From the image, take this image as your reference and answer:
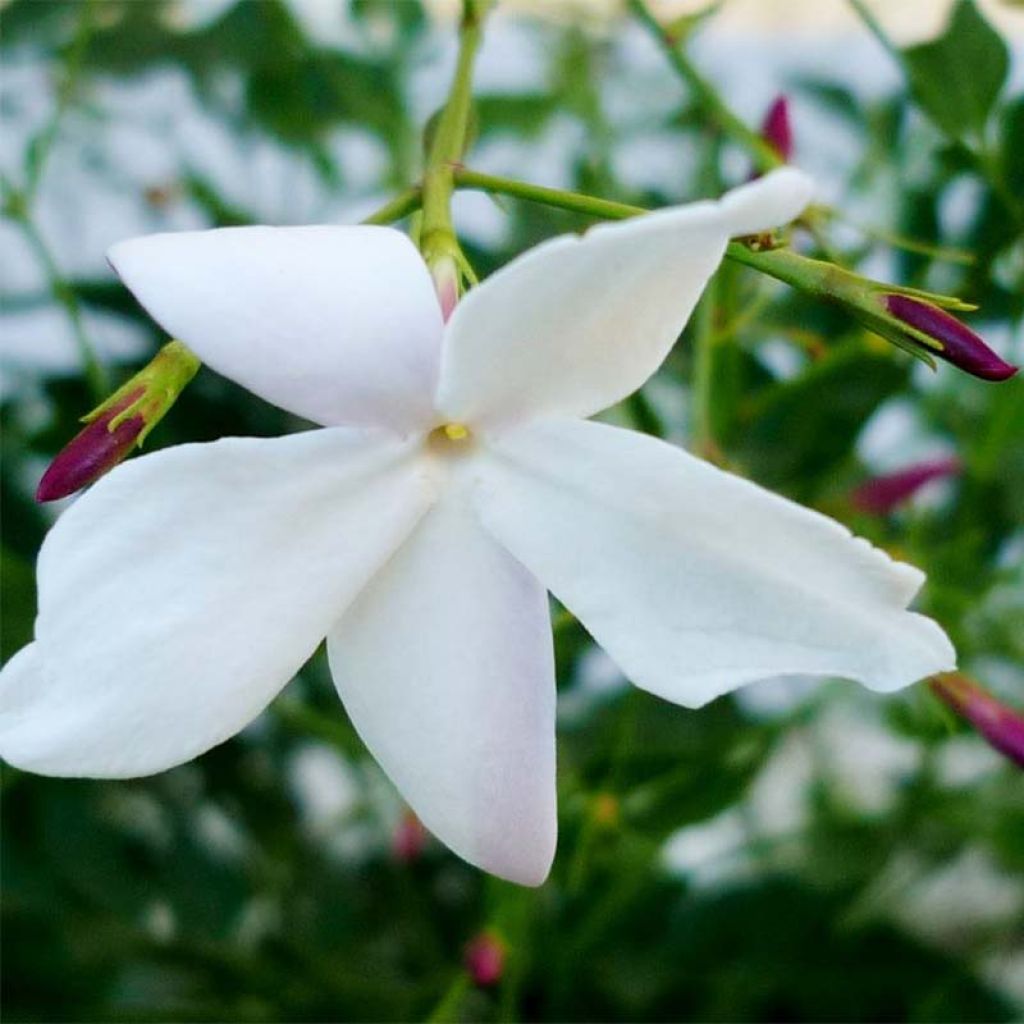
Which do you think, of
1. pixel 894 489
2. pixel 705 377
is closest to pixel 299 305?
pixel 705 377

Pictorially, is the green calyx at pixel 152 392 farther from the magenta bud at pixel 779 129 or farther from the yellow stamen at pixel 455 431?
the magenta bud at pixel 779 129

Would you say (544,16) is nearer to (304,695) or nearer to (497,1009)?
(304,695)

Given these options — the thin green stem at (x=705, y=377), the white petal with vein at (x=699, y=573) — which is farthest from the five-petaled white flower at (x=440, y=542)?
the thin green stem at (x=705, y=377)

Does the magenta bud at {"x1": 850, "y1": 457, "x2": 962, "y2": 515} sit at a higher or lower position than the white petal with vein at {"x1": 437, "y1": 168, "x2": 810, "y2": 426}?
lower

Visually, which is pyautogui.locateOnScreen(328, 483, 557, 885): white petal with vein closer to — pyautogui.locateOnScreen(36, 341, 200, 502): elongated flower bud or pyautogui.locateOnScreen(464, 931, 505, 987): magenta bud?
pyautogui.locateOnScreen(36, 341, 200, 502): elongated flower bud

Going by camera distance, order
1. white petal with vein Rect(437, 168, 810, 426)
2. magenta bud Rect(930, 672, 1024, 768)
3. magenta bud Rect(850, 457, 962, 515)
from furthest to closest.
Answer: magenta bud Rect(850, 457, 962, 515), magenta bud Rect(930, 672, 1024, 768), white petal with vein Rect(437, 168, 810, 426)

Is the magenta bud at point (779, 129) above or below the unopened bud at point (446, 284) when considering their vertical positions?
below

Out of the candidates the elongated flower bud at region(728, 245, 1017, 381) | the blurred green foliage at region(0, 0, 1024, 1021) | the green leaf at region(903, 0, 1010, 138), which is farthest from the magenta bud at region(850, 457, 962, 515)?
the elongated flower bud at region(728, 245, 1017, 381)

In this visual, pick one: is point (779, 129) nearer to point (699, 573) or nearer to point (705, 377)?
point (705, 377)
